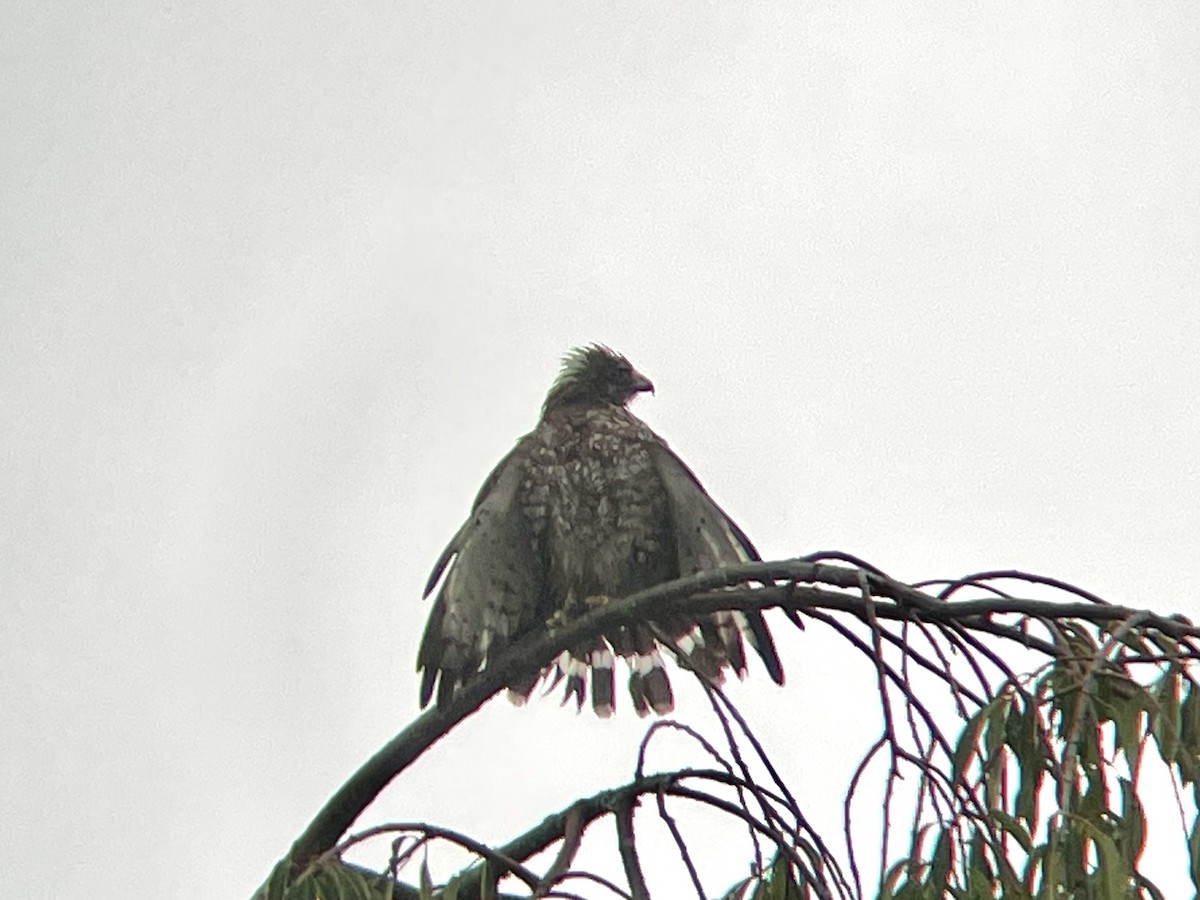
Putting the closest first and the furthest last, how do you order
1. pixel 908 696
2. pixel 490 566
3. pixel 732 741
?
pixel 908 696 < pixel 732 741 < pixel 490 566

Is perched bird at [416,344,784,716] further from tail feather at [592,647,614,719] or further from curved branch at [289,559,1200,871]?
curved branch at [289,559,1200,871]

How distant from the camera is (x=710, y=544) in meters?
5.59

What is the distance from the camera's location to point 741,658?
5.27 m

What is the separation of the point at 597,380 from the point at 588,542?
1197 millimetres

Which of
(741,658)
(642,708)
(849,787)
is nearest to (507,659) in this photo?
(741,658)

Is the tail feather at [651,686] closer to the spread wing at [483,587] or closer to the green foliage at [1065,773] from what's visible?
the spread wing at [483,587]

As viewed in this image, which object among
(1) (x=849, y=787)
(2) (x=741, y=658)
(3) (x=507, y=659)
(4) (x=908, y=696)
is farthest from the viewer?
(2) (x=741, y=658)

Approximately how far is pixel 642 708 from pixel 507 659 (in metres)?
1.22

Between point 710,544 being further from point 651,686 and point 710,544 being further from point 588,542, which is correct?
point 651,686

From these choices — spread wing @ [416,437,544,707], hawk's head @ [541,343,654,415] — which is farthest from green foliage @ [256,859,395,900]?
hawk's head @ [541,343,654,415]

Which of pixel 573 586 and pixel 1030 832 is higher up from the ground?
pixel 573 586

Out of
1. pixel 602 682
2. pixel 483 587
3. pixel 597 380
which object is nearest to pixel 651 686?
pixel 602 682

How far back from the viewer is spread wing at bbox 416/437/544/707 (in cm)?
512

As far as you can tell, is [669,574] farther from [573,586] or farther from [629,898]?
[629,898]
